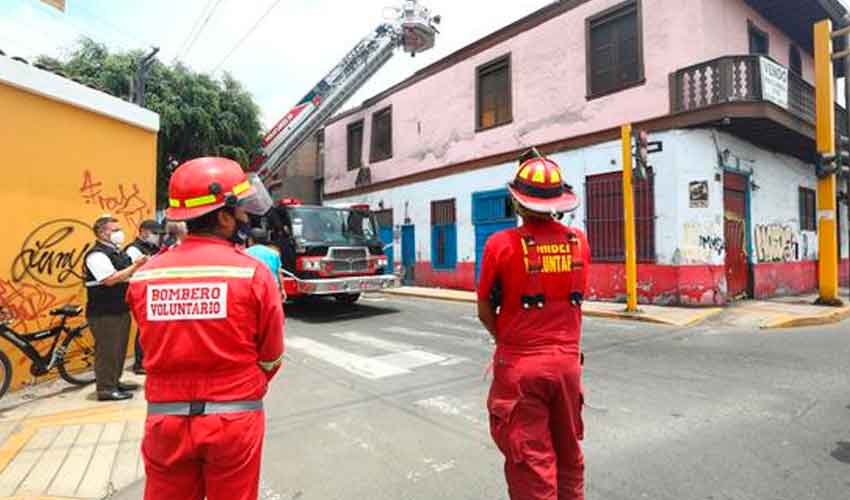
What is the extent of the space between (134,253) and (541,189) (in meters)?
5.04

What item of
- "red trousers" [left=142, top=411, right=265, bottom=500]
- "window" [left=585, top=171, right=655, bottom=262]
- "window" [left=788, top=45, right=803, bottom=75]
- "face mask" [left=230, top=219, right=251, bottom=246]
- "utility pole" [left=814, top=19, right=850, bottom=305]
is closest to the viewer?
"red trousers" [left=142, top=411, right=265, bottom=500]

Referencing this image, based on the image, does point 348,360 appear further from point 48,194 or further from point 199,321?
point 199,321

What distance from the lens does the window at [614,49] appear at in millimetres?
12359

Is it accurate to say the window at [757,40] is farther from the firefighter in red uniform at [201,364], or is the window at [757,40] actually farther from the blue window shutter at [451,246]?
the firefighter in red uniform at [201,364]

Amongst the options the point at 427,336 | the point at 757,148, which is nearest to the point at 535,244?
the point at 427,336

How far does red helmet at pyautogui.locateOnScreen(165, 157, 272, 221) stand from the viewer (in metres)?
1.91

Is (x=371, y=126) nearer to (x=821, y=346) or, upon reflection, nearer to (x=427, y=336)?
(x=427, y=336)

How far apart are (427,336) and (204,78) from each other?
1350 centimetres

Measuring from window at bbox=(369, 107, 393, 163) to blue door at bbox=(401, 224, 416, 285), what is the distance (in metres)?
3.32

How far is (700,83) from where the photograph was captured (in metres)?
11.1

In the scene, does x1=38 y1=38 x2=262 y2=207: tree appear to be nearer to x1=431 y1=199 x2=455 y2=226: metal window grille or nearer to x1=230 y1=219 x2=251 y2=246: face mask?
x1=431 y1=199 x2=455 y2=226: metal window grille

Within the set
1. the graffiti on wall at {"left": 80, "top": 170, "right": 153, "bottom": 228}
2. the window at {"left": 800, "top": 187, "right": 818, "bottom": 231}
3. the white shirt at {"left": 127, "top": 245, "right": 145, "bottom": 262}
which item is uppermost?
the window at {"left": 800, "top": 187, "right": 818, "bottom": 231}

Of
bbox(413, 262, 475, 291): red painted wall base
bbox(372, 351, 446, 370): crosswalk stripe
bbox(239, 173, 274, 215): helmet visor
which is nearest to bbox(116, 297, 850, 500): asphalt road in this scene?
bbox(372, 351, 446, 370): crosswalk stripe

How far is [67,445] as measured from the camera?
393 centimetres
